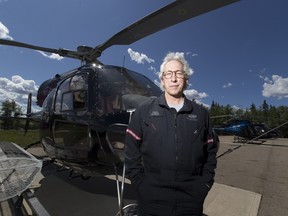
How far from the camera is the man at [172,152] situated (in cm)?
171

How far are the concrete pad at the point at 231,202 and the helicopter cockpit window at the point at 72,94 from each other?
279 centimetres

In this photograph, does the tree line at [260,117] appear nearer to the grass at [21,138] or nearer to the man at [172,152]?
the man at [172,152]

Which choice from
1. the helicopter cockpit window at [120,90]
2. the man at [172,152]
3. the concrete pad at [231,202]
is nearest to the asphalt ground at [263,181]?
the concrete pad at [231,202]

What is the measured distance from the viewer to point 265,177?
757 cm

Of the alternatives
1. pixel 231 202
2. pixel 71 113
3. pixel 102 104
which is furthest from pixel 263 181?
pixel 71 113

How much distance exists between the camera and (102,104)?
3531mm

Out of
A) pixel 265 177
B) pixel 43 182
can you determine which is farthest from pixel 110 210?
pixel 265 177

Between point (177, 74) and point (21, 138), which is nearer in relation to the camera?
point (177, 74)

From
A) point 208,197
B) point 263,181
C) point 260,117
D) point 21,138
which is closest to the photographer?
point 260,117

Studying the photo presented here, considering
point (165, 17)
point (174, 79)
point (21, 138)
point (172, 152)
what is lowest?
point (21, 138)

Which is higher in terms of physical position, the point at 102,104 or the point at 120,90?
the point at 120,90

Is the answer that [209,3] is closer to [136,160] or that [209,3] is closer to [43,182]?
[136,160]

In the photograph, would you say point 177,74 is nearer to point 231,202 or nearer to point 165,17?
point 165,17

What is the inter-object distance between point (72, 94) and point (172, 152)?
9.34 ft
